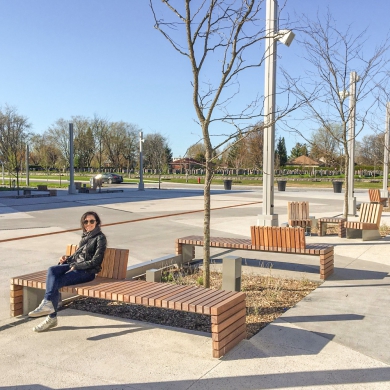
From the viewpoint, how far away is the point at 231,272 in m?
6.01


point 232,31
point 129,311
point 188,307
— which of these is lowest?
point 129,311

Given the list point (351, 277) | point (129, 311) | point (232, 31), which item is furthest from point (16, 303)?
point (351, 277)

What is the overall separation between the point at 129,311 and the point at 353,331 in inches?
103

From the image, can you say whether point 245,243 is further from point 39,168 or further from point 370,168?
point 39,168

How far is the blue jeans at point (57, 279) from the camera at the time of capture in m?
5.05

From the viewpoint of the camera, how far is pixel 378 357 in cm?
432

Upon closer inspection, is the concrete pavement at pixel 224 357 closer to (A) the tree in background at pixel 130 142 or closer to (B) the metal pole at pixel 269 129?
(B) the metal pole at pixel 269 129

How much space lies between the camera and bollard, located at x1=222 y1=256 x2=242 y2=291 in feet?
19.6

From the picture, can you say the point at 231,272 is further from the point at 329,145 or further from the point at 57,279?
the point at 329,145

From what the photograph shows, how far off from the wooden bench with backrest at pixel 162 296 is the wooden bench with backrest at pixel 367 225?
7103 mm

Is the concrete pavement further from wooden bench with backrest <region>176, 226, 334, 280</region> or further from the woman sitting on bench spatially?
wooden bench with backrest <region>176, 226, 334, 280</region>

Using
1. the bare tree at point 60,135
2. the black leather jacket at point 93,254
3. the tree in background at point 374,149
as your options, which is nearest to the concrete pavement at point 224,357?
the black leather jacket at point 93,254

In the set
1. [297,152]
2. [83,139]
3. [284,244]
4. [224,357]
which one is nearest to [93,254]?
[224,357]

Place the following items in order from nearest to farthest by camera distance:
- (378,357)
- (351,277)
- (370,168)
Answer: (378,357), (351,277), (370,168)
